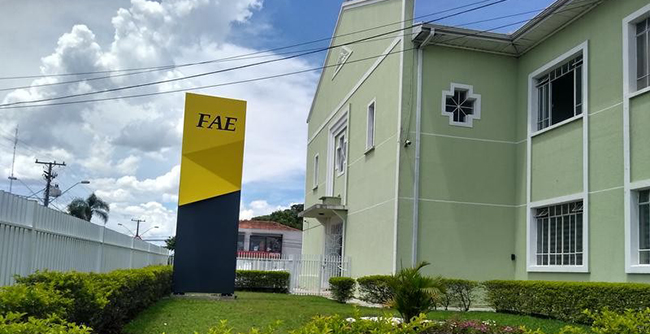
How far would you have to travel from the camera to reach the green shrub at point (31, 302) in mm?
5207

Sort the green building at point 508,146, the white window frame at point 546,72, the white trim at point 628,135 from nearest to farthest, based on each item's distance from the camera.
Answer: the white trim at point 628,135 < the green building at point 508,146 < the white window frame at point 546,72

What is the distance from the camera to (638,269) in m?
11.5

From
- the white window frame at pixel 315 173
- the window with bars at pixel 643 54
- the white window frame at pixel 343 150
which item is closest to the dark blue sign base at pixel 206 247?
the white window frame at pixel 343 150

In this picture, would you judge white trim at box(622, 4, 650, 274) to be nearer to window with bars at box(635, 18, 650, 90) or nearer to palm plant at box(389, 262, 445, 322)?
window with bars at box(635, 18, 650, 90)

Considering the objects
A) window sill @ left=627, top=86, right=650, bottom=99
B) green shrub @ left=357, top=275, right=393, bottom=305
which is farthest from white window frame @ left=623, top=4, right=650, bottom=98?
green shrub @ left=357, top=275, right=393, bottom=305

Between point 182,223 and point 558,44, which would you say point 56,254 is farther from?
point 558,44

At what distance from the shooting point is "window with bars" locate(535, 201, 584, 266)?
14.0 meters

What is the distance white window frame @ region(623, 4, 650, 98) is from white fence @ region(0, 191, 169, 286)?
11202 millimetres

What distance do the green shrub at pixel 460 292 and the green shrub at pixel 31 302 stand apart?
11339mm

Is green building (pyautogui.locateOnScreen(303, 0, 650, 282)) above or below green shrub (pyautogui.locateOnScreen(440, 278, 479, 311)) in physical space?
above

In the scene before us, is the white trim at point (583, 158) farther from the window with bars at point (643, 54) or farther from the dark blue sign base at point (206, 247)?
the dark blue sign base at point (206, 247)

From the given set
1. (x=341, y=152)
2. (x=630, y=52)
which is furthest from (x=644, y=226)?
(x=341, y=152)

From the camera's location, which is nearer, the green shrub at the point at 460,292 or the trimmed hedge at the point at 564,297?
the trimmed hedge at the point at 564,297

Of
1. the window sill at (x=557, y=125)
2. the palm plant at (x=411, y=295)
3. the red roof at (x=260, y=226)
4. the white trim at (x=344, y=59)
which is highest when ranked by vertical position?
the white trim at (x=344, y=59)
